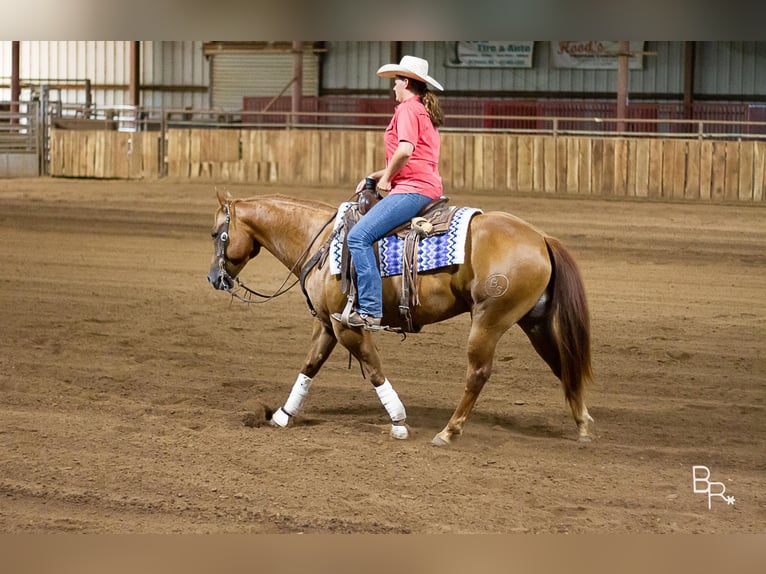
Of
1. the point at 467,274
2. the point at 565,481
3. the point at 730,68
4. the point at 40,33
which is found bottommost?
the point at 565,481

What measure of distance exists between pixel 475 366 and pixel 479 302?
0.38 m

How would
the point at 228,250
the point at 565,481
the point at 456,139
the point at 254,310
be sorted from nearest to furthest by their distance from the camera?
the point at 565,481
the point at 228,250
the point at 254,310
the point at 456,139

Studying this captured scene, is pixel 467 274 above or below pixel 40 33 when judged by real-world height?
below

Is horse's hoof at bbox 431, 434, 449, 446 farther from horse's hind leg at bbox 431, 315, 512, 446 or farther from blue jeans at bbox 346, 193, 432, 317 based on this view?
blue jeans at bbox 346, 193, 432, 317

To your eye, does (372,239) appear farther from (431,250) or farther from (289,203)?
(289,203)

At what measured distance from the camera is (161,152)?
2336 centimetres

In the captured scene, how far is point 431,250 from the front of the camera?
244 inches

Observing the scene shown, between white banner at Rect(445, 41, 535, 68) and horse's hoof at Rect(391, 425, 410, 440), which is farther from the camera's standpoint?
white banner at Rect(445, 41, 535, 68)

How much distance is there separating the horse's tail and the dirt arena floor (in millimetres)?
510

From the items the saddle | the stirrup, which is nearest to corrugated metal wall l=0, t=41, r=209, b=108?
the saddle

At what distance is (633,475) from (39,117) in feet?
70.7

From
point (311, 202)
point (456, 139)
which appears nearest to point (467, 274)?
point (311, 202)

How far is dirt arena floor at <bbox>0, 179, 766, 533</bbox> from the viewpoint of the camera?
5.07 m

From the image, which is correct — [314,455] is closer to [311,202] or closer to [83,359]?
[311,202]
